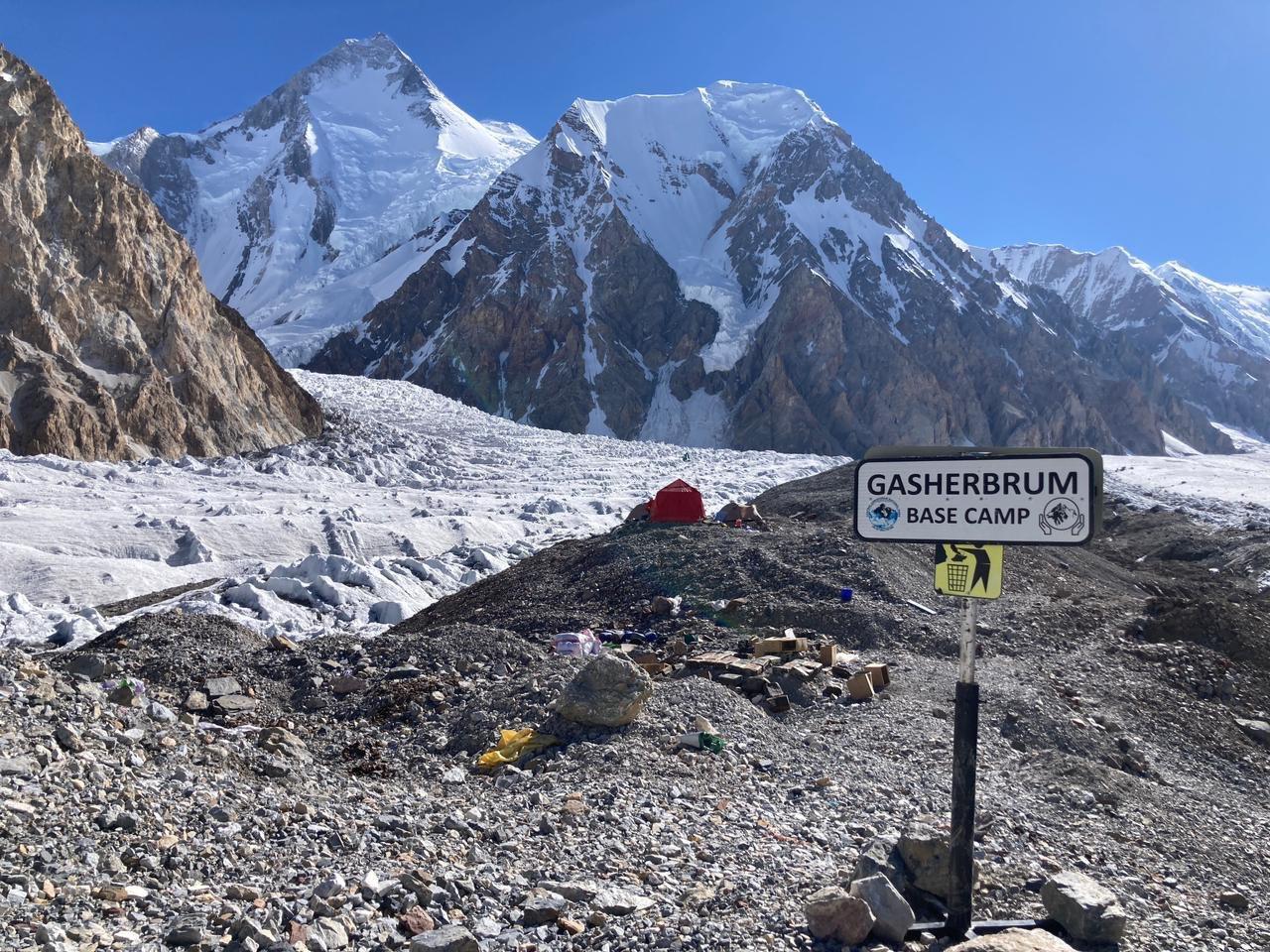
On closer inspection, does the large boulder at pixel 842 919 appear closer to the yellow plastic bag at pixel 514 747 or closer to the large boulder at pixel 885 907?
the large boulder at pixel 885 907

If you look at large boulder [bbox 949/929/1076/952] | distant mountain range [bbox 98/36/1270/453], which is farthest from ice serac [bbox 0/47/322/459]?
distant mountain range [bbox 98/36/1270/453]

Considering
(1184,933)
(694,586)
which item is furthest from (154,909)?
(694,586)

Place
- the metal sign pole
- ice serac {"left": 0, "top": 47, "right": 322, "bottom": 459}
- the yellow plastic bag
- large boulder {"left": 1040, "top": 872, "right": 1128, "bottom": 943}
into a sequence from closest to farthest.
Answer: the metal sign pole
large boulder {"left": 1040, "top": 872, "right": 1128, "bottom": 943}
the yellow plastic bag
ice serac {"left": 0, "top": 47, "right": 322, "bottom": 459}

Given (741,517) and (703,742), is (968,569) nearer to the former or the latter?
(703,742)

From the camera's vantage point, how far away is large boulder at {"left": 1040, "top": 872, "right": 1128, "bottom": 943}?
424 centimetres

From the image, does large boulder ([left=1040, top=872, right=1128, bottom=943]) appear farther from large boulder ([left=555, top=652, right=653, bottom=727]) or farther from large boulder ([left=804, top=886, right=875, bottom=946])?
large boulder ([left=555, top=652, right=653, bottom=727])

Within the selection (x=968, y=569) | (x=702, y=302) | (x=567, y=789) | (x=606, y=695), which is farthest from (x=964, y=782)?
(x=702, y=302)

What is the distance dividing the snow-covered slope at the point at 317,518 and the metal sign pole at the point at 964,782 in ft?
36.6

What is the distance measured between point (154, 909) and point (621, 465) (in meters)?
43.3

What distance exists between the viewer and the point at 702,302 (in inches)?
4653

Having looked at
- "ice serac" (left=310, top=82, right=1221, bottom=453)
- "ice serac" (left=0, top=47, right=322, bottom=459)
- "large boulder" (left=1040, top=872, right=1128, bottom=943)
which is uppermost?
"ice serac" (left=310, top=82, right=1221, bottom=453)

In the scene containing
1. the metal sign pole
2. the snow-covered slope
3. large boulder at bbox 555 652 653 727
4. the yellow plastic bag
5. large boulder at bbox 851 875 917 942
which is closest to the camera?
the metal sign pole

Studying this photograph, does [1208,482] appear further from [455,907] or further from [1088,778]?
[455,907]

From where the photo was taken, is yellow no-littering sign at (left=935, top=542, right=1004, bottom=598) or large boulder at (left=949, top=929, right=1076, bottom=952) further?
yellow no-littering sign at (left=935, top=542, right=1004, bottom=598)
